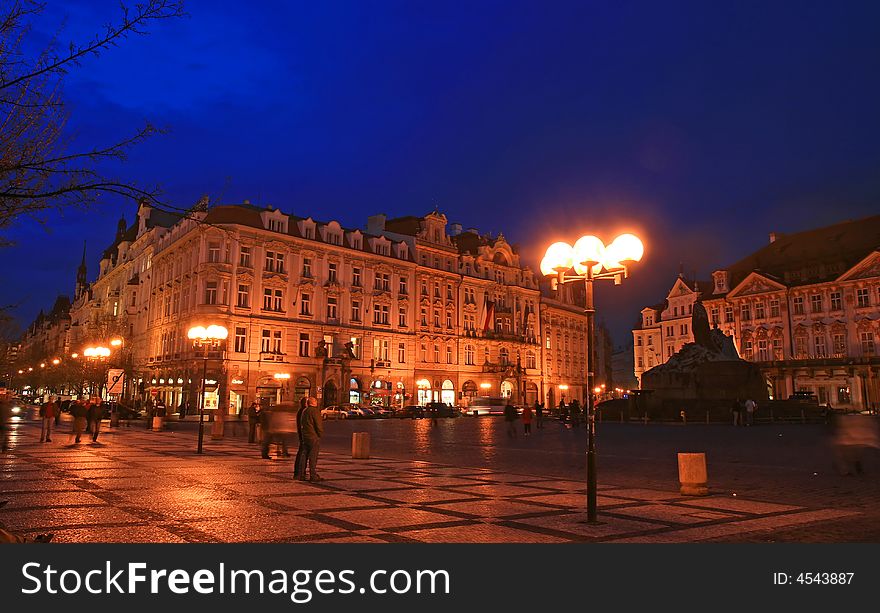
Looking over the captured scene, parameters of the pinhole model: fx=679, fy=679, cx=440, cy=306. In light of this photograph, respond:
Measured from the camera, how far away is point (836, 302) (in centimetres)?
7175

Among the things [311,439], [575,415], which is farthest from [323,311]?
[311,439]

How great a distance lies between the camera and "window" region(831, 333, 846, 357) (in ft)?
232

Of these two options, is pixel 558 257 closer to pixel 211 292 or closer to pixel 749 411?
pixel 749 411

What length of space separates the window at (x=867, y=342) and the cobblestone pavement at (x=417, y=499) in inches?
2232

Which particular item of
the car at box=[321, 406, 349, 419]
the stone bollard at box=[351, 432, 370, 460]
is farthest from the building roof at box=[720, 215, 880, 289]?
the stone bollard at box=[351, 432, 370, 460]

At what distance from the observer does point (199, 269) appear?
56.7 meters

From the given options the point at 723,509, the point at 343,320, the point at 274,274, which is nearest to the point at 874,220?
the point at 343,320

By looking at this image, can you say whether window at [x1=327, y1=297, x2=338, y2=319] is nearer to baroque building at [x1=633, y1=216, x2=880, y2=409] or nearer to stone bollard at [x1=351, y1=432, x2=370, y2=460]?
stone bollard at [x1=351, y1=432, x2=370, y2=460]

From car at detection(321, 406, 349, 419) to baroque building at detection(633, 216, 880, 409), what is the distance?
48028mm

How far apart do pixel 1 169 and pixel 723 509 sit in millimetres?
10743

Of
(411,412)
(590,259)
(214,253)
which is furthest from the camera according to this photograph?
(411,412)

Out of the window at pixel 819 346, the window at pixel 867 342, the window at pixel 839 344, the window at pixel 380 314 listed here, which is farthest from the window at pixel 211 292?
the window at pixel 867 342

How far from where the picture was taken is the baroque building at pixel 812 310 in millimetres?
68875

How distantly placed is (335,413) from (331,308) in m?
12.9
